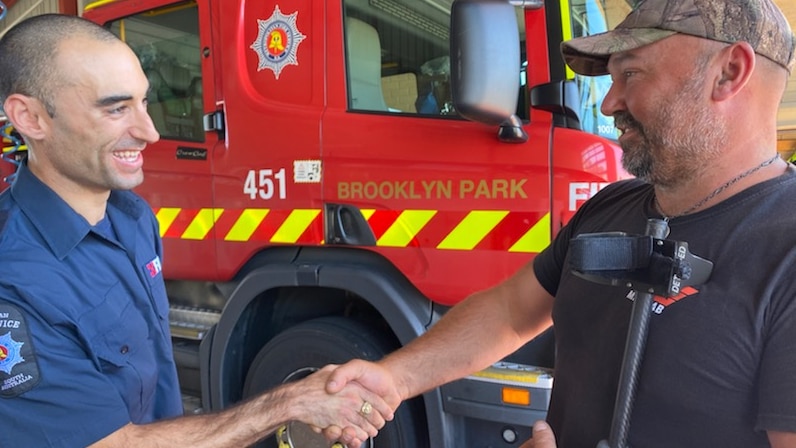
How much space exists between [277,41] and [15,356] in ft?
5.41

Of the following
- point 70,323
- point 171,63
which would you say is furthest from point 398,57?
point 70,323

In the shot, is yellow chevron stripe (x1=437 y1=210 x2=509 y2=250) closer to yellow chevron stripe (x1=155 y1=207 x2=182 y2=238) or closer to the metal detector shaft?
the metal detector shaft

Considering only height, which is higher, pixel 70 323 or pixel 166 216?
pixel 166 216

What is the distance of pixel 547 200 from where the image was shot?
2.09 m

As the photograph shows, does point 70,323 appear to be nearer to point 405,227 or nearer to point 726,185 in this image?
point 405,227

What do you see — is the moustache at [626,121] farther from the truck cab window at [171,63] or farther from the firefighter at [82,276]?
the truck cab window at [171,63]

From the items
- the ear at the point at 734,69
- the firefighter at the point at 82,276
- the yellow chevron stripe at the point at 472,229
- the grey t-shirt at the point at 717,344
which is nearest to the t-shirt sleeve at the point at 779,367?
the grey t-shirt at the point at 717,344

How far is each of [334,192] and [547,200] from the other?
2.59 ft

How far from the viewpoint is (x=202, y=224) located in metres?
2.80

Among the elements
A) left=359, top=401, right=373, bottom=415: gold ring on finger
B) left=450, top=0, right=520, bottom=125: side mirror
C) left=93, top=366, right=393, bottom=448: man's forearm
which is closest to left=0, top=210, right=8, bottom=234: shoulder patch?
left=93, top=366, right=393, bottom=448: man's forearm

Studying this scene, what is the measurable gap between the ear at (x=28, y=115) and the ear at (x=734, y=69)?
4.56 ft

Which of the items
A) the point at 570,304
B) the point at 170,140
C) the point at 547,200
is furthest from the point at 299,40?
the point at 570,304

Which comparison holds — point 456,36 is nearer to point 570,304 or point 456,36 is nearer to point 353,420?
point 570,304

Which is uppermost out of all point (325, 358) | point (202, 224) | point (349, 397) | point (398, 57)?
point (398, 57)
